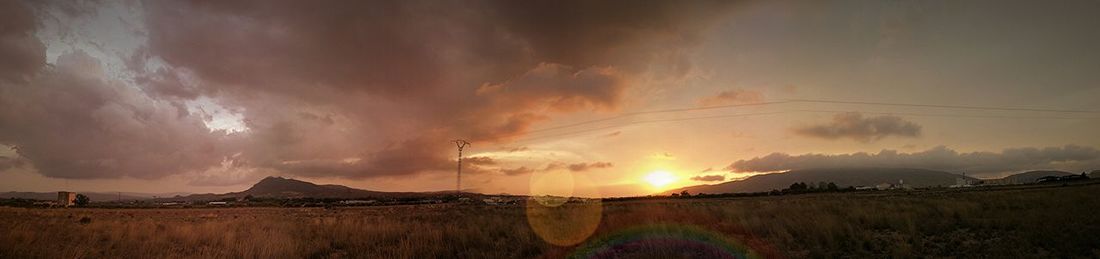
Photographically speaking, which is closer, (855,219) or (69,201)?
(855,219)

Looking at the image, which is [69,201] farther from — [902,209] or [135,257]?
[902,209]

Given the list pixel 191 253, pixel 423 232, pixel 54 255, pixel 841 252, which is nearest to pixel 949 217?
pixel 841 252

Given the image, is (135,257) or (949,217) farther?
(949,217)

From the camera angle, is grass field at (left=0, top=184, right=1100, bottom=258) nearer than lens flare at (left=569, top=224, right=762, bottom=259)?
No

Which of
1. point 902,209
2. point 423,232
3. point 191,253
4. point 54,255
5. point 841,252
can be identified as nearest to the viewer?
point 54,255

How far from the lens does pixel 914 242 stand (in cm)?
1338

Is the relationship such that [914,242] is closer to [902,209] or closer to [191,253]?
[902,209]

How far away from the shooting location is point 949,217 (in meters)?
17.2

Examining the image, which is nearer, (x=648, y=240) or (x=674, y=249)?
(x=674, y=249)

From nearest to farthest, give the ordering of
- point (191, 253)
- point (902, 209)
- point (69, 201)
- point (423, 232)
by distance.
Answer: point (191, 253), point (423, 232), point (902, 209), point (69, 201)

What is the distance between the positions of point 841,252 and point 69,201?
13590 cm

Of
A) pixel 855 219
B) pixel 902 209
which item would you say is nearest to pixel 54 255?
pixel 855 219

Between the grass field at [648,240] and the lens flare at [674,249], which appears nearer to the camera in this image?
the lens flare at [674,249]

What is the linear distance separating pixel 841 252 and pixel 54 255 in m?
17.5
